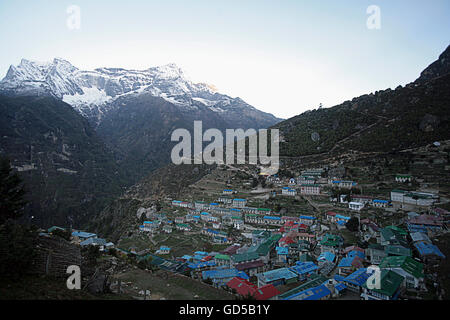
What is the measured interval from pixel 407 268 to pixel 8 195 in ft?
85.5

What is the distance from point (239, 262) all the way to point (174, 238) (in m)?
14.7

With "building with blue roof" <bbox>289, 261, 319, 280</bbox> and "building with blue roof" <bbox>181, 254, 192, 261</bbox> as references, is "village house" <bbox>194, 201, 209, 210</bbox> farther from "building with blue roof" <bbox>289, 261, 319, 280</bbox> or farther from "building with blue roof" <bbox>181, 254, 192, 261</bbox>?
"building with blue roof" <bbox>289, 261, 319, 280</bbox>

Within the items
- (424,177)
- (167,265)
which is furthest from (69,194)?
(424,177)

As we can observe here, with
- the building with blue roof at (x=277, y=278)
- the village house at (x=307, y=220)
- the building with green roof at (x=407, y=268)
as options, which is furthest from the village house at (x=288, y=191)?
the building with blue roof at (x=277, y=278)

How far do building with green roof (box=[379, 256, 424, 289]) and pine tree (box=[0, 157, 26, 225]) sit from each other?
81.8 ft

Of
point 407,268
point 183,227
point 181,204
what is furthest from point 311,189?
point 407,268

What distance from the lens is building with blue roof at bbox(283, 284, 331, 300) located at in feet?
54.7

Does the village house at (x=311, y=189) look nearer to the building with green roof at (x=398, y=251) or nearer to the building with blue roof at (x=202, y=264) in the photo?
the building with green roof at (x=398, y=251)

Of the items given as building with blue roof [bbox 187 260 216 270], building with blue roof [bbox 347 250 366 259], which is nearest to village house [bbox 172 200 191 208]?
building with blue roof [bbox 187 260 216 270]

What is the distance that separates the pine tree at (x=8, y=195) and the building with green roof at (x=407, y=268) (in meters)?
24.9

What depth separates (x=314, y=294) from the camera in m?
17.2

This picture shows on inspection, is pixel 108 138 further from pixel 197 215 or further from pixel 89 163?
pixel 197 215

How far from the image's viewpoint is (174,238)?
37312 millimetres

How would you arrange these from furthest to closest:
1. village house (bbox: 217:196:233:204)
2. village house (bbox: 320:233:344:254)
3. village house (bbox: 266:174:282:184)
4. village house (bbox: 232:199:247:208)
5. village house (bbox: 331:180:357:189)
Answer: village house (bbox: 266:174:282:184)
village house (bbox: 217:196:233:204)
village house (bbox: 232:199:247:208)
village house (bbox: 331:180:357:189)
village house (bbox: 320:233:344:254)
